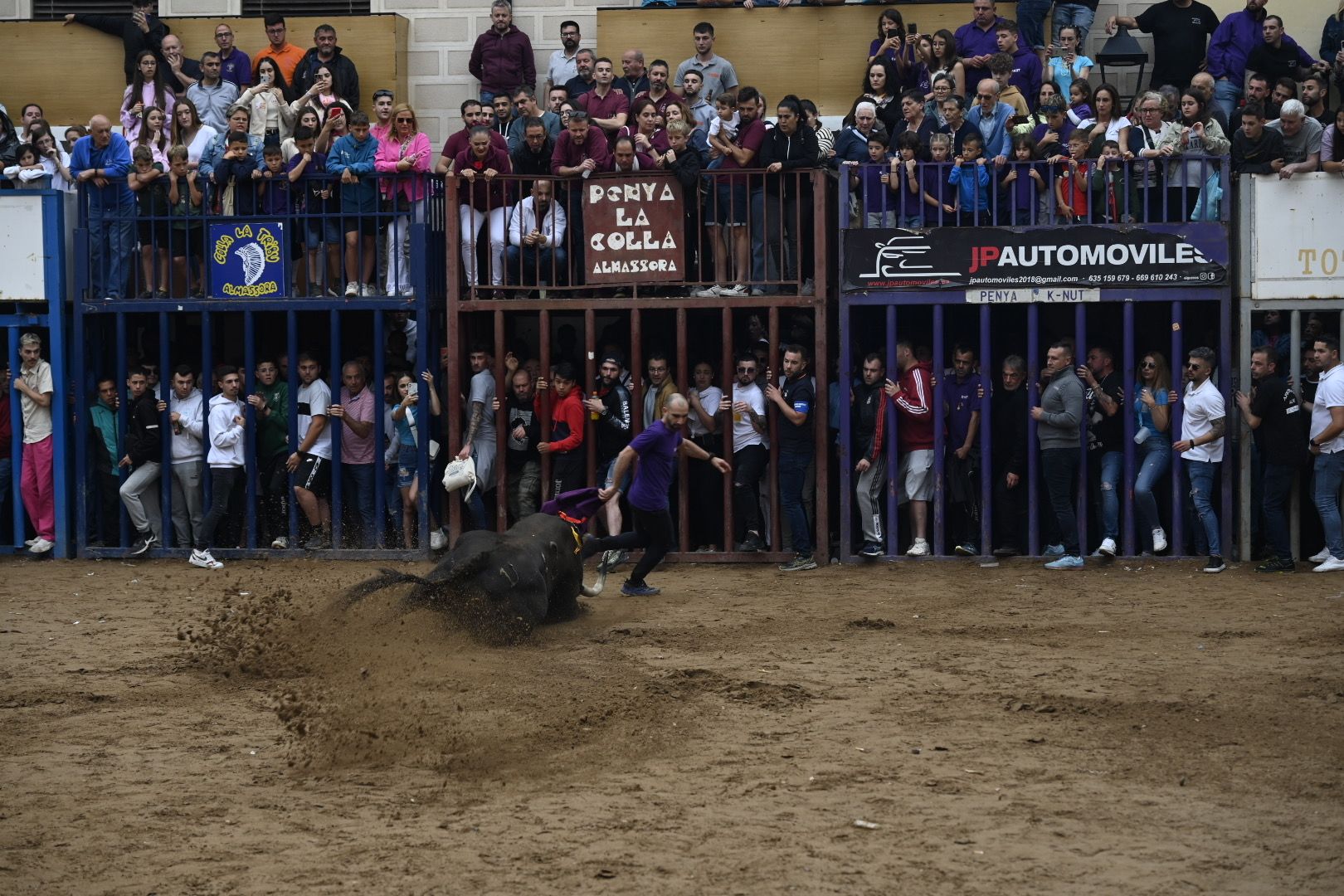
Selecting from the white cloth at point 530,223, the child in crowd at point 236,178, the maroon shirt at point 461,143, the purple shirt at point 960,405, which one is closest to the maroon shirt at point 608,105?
the maroon shirt at point 461,143

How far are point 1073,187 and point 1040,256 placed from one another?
0.69 meters

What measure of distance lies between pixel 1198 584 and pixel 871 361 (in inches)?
140

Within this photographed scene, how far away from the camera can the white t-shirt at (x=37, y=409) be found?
663 inches

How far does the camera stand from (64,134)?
1902cm

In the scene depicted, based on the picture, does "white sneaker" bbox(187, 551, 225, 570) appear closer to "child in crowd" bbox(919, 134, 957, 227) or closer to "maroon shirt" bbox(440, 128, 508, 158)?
"maroon shirt" bbox(440, 128, 508, 158)

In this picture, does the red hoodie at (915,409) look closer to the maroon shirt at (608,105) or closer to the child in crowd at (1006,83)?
the child in crowd at (1006,83)

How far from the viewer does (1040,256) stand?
→ 15.6 meters

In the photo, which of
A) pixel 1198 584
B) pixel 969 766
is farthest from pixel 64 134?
pixel 969 766

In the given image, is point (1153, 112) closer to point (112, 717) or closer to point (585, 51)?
point (585, 51)

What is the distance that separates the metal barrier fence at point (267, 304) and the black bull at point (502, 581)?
161 inches

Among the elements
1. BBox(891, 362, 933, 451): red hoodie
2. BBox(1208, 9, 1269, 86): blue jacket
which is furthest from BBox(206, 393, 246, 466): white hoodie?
BBox(1208, 9, 1269, 86): blue jacket

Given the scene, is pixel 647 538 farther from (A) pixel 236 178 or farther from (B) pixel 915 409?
(A) pixel 236 178

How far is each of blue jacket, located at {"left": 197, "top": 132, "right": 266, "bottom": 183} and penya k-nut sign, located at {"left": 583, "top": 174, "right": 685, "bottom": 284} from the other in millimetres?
3329

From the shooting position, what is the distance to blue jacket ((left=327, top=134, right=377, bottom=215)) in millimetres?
16312
